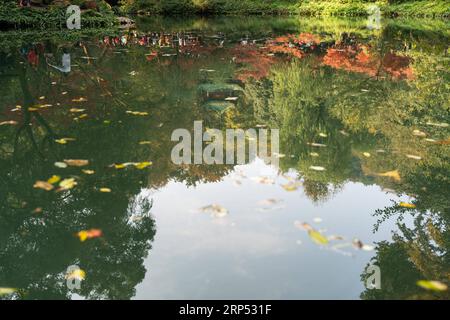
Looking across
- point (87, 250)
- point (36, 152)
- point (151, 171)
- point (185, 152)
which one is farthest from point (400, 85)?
point (87, 250)

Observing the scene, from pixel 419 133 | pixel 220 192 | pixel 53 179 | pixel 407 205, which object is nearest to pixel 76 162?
pixel 53 179

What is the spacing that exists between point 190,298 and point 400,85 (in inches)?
306

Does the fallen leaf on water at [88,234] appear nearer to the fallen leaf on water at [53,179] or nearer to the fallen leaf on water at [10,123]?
the fallen leaf on water at [53,179]

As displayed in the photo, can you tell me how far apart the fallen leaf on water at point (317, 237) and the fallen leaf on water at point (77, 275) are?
5.70 ft

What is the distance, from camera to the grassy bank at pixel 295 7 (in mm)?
31312

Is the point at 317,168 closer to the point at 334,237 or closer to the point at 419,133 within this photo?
the point at 334,237

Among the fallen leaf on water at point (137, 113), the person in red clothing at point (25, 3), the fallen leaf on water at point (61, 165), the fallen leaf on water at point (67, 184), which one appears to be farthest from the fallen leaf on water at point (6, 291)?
the person in red clothing at point (25, 3)

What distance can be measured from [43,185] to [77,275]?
55.9 inches

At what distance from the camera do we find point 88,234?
348 cm

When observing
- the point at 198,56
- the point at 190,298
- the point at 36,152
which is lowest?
the point at 190,298

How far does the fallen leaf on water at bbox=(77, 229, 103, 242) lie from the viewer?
3453mm
